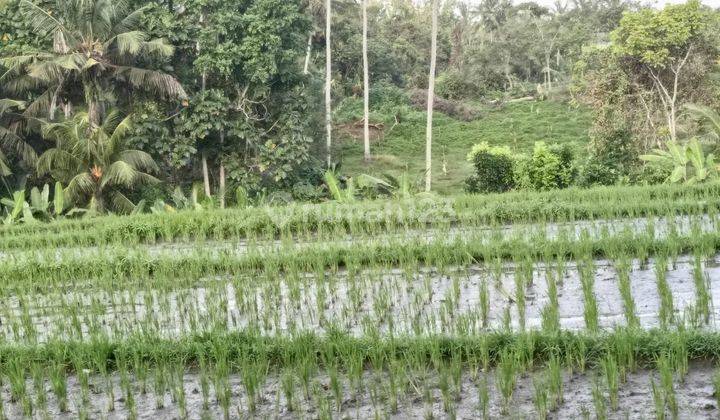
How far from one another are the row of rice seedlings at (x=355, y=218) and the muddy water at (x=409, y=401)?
5728mm

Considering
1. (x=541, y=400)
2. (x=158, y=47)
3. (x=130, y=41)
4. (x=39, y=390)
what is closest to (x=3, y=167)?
(x=130, y=41)

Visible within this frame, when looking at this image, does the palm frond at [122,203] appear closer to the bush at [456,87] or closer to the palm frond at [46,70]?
the palm frond at [46,70]

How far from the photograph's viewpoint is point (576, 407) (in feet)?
11.4

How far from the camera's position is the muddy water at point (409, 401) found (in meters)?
3.43

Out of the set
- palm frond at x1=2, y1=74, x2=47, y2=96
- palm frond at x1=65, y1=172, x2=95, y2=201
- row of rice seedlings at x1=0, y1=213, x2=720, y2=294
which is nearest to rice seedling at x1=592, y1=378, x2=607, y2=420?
row of rice seedlings at x1=0, y1=213, x2=720, y2=294

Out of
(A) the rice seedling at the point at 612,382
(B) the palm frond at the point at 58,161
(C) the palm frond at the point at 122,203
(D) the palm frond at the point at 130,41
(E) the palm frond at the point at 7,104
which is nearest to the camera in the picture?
(A) the rice seedling at the point at 612,382

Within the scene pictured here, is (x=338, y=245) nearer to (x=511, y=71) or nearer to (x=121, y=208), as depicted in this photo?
(x=121, y=208)

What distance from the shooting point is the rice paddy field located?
367 cm

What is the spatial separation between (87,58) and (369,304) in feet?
40.8

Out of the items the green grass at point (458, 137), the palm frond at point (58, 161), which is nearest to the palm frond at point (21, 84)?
the palm frond at point (58, 161)

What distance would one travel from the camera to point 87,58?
54.0 feet

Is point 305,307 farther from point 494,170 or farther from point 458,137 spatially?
point 458,137

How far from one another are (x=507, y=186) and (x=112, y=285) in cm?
1082

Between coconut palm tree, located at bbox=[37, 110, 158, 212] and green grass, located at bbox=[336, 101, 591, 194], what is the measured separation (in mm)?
9290
